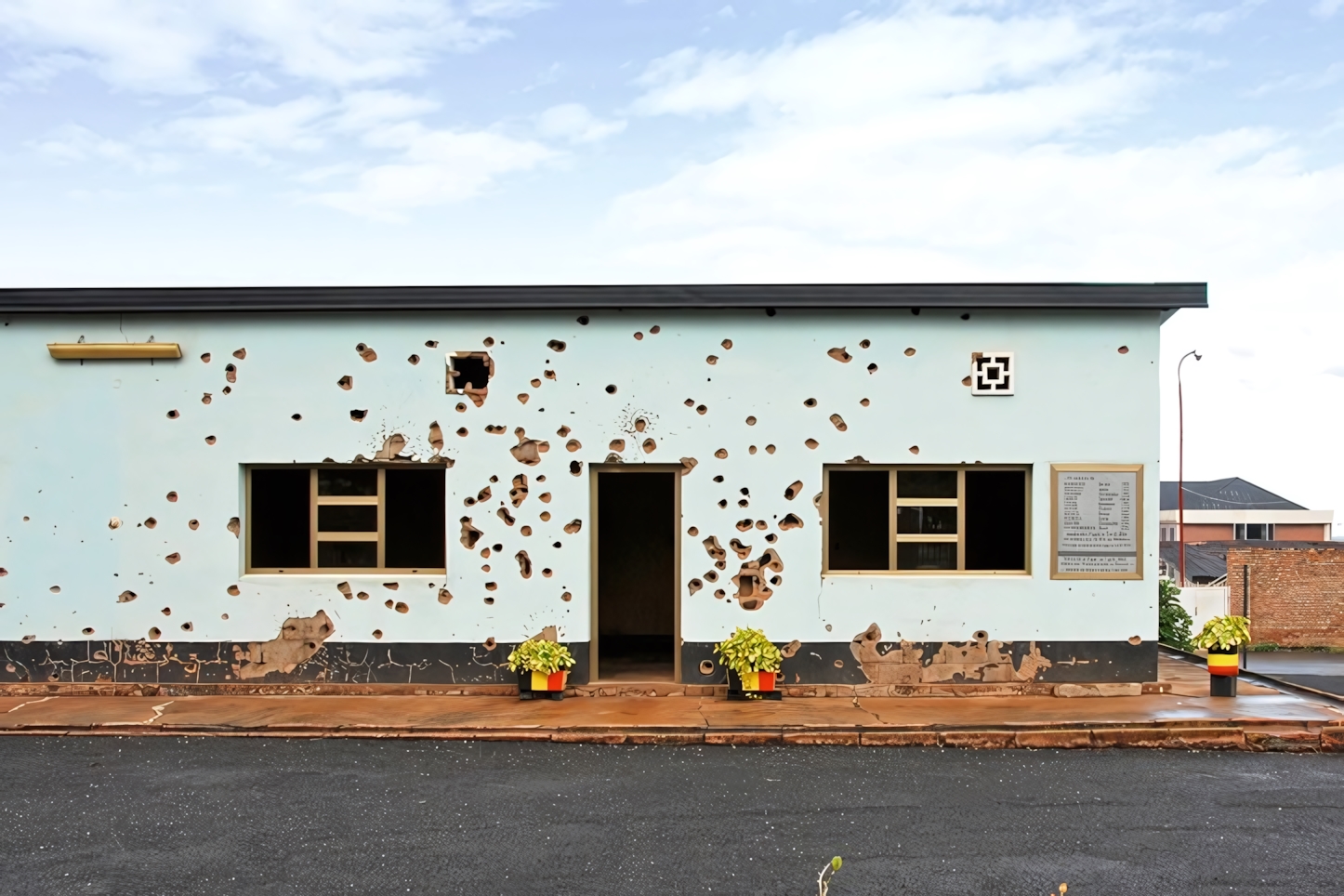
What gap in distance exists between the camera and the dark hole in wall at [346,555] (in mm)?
10680

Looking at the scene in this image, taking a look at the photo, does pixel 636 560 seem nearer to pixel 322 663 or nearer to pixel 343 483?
pixel 343 483

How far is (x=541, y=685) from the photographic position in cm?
1008

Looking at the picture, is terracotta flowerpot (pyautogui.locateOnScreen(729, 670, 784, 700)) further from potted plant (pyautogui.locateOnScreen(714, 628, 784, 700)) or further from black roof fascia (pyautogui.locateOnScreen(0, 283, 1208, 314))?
black roof fascia (pyautogui.locateOnScreen(0, 283, 1208, 314))

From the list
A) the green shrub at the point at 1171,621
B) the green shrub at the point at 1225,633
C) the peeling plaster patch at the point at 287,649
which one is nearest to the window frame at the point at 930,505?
the green shrub at the point at 1225,633

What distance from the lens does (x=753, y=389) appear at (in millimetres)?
10344

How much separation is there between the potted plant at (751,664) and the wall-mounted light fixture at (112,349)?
20.5ft

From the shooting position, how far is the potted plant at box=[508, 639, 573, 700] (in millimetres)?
10008

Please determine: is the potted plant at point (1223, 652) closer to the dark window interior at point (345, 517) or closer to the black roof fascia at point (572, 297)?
the black roof fascia at point (572, 297)

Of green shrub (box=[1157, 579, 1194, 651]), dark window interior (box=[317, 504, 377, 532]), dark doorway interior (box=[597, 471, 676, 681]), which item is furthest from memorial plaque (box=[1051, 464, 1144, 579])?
green shrub (box=[1157, 579, 1194, 651])

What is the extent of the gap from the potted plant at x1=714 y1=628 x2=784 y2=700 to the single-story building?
0.85 ft

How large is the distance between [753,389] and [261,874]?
632cm

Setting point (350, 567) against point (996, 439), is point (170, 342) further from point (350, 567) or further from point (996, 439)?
point (996, 439)

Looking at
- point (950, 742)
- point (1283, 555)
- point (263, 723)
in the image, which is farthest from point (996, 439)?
point (1283, 555)

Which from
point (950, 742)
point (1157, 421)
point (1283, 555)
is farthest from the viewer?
point (1283, 555)
